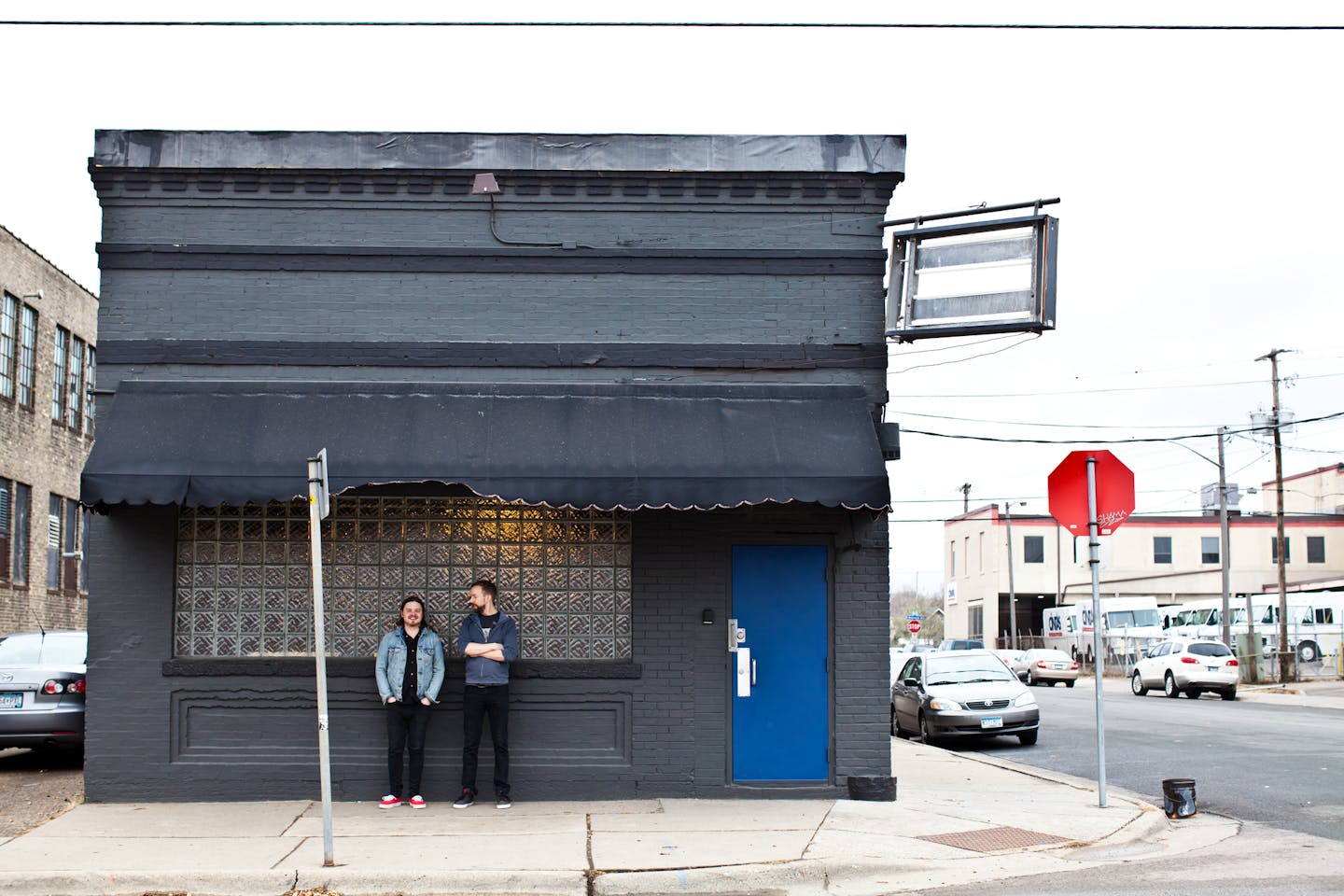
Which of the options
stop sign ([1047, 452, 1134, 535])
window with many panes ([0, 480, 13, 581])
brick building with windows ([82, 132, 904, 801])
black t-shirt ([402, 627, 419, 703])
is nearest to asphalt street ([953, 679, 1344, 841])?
stop sign ([1047, 452, 1134, 535])

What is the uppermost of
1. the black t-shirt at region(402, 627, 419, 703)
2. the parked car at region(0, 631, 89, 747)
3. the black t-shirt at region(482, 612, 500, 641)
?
the black t-shirt at region(482, 612, 500, 641)

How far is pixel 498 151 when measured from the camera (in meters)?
11.9

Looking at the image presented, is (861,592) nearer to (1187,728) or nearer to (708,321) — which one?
(708,321)

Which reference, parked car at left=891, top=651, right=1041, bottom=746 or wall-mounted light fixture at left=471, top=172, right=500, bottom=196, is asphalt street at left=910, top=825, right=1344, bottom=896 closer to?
wall-mounted light fixture at left=471, top=172, right=500, bottom=196

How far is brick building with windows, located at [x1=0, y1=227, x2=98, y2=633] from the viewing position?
28906 mm

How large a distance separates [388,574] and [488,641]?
123 centimetres

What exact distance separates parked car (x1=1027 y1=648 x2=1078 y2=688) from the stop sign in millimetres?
31173

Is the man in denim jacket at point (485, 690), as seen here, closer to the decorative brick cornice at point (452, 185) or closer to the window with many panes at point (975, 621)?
the decorative brick cornice at point (452, 185)

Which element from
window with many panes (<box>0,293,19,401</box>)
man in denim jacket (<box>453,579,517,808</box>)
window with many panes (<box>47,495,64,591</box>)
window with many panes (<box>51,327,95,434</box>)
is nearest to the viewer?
man in denim jacket (<box>453,579,517,808</box>)

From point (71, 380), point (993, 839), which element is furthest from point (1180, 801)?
point (71, 380)

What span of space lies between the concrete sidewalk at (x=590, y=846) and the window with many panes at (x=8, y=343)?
67.6ft

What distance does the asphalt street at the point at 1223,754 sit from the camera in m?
12.3

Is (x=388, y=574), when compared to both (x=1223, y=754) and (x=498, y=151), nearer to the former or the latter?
(x=498, y=151)

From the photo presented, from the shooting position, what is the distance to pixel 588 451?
428 inches
